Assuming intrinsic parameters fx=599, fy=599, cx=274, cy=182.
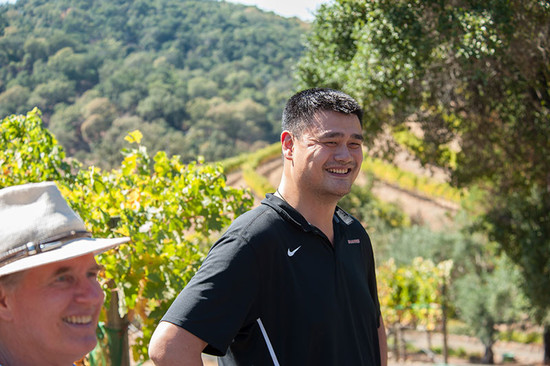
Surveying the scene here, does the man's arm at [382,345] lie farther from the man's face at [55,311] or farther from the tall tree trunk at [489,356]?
the tall tree trunk at [489,356]

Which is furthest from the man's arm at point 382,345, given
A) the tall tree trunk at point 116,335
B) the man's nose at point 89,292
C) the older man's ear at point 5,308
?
the tall tree trunk at point 116,335

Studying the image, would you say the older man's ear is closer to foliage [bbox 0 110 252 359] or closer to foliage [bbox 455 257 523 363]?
foliage [bbox 0 110 252 359]

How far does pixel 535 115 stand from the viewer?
26.3ft

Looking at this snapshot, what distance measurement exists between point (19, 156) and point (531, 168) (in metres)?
7.84

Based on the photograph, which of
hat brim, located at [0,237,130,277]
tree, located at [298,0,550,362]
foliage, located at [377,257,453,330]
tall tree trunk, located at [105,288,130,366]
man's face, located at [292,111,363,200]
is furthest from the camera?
foliage, located at [377,257,453,330]

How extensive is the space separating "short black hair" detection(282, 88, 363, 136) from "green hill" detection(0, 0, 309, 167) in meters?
13.0

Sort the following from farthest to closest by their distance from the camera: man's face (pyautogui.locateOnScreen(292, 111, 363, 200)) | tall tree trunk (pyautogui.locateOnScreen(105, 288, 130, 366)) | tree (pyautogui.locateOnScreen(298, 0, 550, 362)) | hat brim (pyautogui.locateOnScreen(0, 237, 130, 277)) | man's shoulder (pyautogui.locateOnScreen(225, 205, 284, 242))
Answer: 1. tree (pyautogui.locateOnScreen(298, 0, 550, 362))
2. tall tree trunk (pyautogui.locateOnScreen(105, 288, 130, 366))
3. man's face (pyautogui.locateOnScreen(292, 111, 363, 200))
4. man's shoulder (pyautogui.locateOnScreen(225, 205, 284, 242))
5. hat brim (pyautogui.locateOnScreen(0, 237, 130, 277))

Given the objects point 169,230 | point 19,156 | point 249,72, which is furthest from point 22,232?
point 249,72

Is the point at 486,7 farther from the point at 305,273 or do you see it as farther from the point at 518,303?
the point at 518,303

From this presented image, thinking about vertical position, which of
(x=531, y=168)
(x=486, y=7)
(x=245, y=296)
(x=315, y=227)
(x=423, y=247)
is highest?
(x=486, y=7)

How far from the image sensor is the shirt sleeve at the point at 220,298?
167 centimetres

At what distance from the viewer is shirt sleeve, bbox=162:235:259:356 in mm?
1672

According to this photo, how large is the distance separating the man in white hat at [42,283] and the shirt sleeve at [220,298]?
1.41 ft

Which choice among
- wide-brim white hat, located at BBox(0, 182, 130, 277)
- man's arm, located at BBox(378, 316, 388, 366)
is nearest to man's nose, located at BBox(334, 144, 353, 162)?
man's arm, located at BBox(378, 316, 388, 366)
